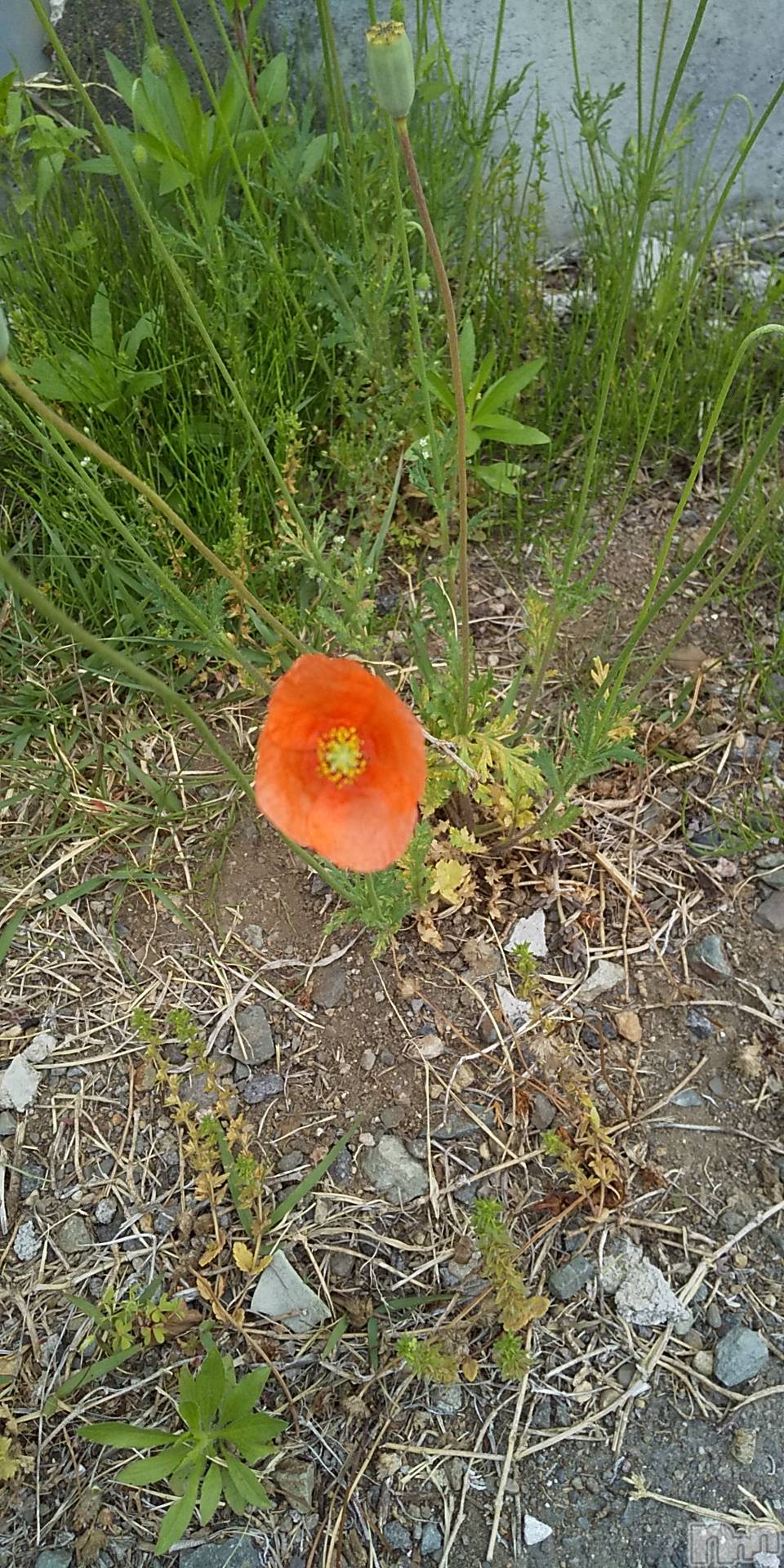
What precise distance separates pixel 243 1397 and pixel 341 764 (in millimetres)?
825

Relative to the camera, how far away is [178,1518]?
134 cm

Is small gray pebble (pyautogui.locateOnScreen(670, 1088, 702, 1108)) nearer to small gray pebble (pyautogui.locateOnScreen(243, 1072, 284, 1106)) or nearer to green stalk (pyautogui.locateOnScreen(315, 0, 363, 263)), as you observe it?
small gray pebble (pyautogui.locateOnScreen(243, 1072, 284, 1106))

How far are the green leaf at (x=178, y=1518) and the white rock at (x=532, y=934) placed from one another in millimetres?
875

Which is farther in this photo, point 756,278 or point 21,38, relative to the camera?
point 756,278

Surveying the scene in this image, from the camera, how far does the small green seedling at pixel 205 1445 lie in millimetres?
1357

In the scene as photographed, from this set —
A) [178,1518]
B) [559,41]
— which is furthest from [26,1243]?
[559,41]

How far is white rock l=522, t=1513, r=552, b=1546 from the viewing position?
1390 millimetres

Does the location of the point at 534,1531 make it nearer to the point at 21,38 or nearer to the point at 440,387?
the point at 440,387

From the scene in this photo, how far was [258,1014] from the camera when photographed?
1.78m

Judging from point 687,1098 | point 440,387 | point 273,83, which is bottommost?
point 687,1098

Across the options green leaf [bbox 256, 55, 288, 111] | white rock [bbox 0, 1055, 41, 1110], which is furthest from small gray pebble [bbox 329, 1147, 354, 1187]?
green leaf [bbox 256, 55, 288, 111]

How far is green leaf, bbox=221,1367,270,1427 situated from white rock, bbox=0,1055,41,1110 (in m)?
0.57

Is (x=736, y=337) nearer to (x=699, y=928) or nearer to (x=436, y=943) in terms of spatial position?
(x=699, y=928)

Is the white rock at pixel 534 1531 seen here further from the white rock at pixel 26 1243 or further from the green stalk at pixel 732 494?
the green stalk at pixel 732 494
